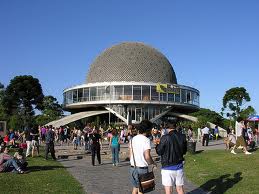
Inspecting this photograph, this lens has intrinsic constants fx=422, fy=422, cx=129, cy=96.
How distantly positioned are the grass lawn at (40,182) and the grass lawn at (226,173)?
9.23ft

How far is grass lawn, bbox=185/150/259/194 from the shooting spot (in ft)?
27.3

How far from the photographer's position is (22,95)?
58000mm

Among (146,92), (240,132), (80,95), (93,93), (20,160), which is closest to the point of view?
(20,160)

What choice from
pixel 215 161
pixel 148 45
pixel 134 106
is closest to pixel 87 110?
pixel 134 106

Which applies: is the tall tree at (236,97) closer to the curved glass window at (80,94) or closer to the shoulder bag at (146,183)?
the curved glass window at (80,94)

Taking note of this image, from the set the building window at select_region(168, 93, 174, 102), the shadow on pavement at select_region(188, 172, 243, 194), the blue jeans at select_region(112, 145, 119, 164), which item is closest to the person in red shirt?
the blue jeans at select_region(112, 145, 119, 164)

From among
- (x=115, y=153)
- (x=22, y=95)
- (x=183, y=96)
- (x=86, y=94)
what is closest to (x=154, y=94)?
(x=183, y=96)

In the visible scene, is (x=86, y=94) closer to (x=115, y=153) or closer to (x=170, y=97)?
(x=170, y=97)

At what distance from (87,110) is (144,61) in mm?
10942

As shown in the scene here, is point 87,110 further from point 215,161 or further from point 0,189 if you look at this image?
point 0,189

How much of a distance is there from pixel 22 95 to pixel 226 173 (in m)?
50.9

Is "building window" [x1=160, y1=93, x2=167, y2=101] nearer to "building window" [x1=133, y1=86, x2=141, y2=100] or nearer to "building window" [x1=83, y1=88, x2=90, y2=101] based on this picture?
"building window" [x1=133, y1=86, x2=141, y2=100]

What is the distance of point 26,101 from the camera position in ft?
193

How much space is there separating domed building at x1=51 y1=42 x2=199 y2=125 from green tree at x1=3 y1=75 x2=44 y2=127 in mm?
4760
